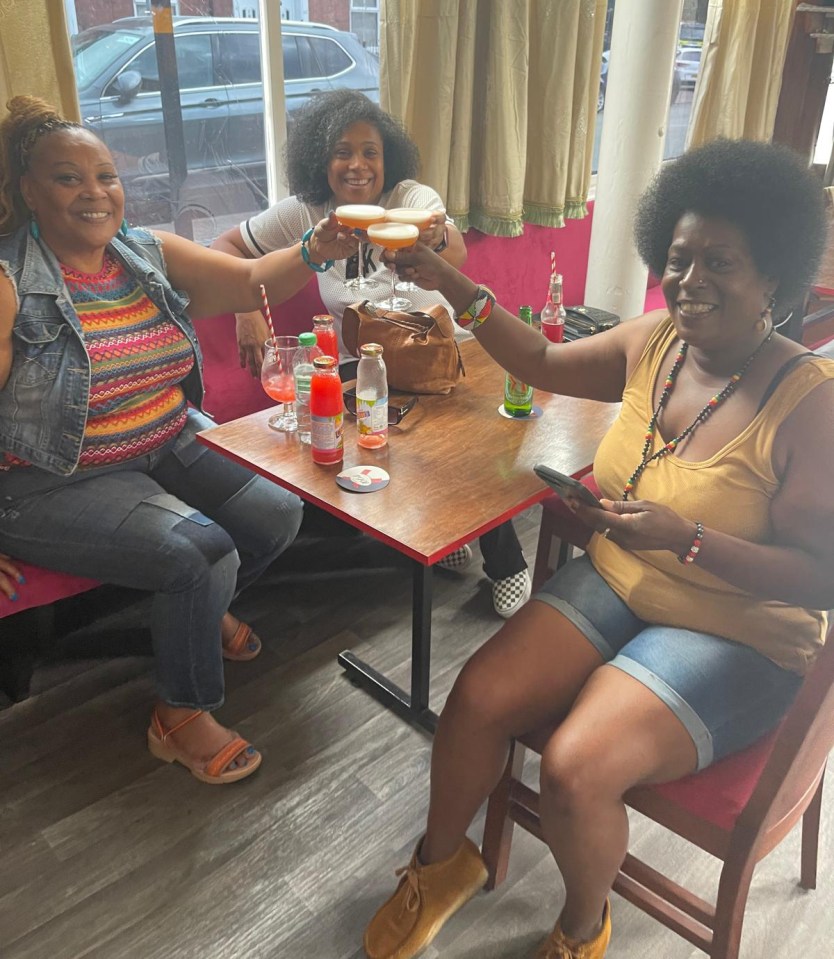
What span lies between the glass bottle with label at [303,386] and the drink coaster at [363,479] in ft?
0.59

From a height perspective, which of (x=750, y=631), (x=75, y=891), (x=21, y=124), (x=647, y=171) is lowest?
(x=75, y=891)

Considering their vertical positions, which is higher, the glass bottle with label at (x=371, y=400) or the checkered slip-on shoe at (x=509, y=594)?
the glass bottle with label at (x=371, y=400)

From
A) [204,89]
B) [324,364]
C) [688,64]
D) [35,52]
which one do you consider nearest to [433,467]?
[324,364]

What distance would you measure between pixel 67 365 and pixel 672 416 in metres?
1.22

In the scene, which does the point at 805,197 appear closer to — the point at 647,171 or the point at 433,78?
the point at 433,78

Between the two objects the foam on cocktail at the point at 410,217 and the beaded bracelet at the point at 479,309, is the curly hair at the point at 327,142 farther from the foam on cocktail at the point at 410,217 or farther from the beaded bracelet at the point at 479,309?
the beaded bracelet at the point at 479,309

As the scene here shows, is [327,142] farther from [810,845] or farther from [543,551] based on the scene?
[810,845]

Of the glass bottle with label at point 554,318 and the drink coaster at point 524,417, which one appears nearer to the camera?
the drink coaster at point 524,417

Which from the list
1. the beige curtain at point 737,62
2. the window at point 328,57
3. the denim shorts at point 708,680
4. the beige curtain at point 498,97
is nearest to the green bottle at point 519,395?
the denim shorts at point 708,680

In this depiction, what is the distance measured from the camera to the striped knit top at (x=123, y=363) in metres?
1.77

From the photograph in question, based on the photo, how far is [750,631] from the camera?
1301 millimetres

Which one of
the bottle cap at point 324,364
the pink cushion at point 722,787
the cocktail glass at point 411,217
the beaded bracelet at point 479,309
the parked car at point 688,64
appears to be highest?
the parked car at point 688,64

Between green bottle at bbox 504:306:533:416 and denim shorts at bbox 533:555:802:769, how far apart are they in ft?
1.94

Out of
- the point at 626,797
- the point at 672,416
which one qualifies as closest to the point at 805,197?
the point at 672,416
